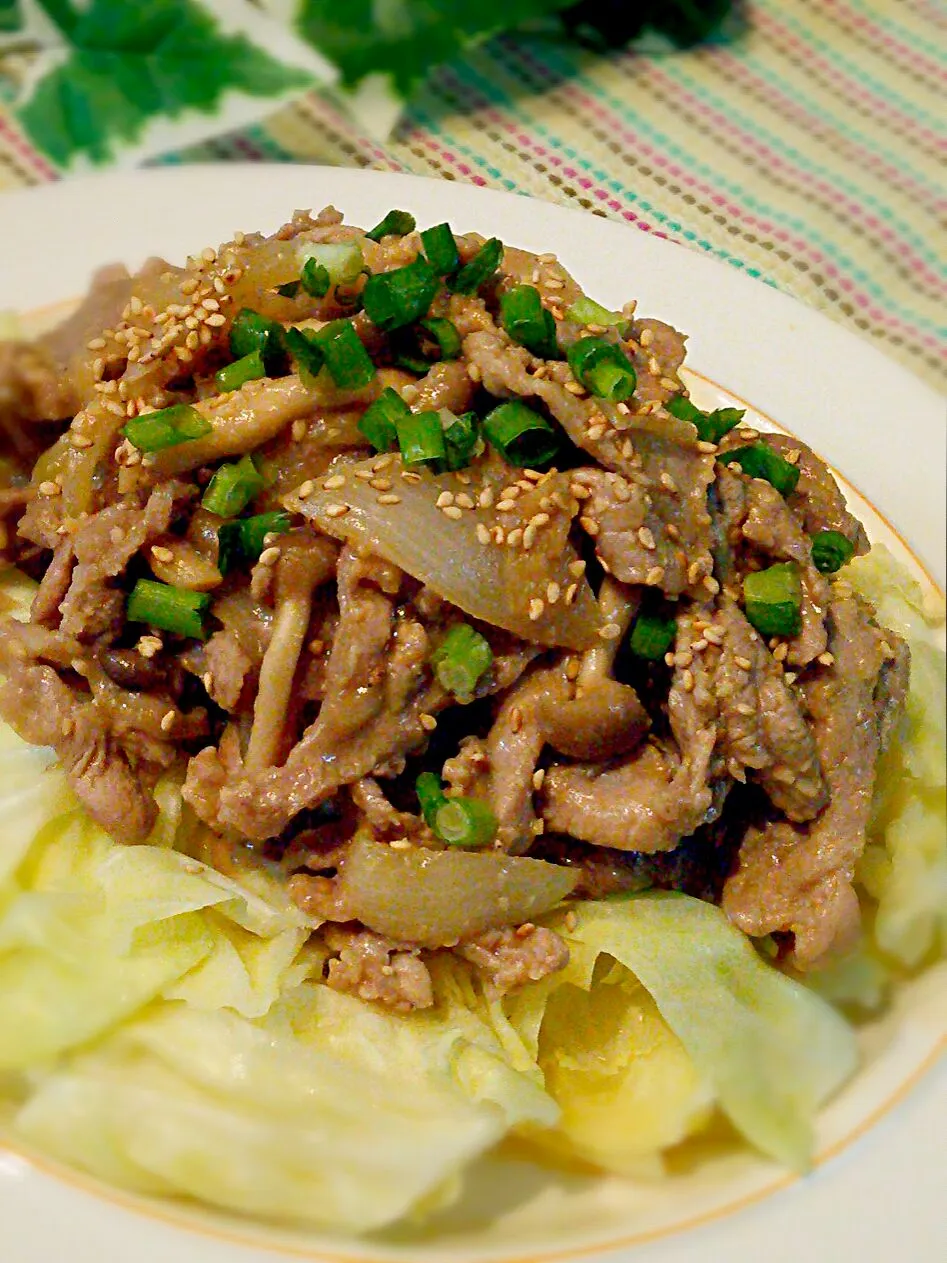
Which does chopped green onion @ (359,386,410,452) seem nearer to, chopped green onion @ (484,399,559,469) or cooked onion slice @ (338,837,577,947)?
chopped green onion @ (484,399,559,469)

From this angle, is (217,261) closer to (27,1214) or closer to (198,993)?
(198,993)

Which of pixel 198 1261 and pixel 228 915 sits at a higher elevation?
pixel 228 915

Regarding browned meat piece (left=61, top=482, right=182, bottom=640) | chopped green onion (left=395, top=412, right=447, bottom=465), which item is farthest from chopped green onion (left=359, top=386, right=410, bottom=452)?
browned meat piece (left=61, top=482, right=182, bottom=640)

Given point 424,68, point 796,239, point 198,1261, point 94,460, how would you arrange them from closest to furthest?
point 198,1261 → point 94,460 → point 796,239 → point 424,68

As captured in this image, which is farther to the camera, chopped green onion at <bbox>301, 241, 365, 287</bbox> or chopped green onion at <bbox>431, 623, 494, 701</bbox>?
chopped green onion at <bbox>301, 241, 365, 287</bbox>

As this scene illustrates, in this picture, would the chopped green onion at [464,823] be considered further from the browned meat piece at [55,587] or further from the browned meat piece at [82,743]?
the browned meat piece at [55,587]

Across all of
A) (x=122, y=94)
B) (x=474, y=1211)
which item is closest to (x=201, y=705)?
(x=474, y=1211)
